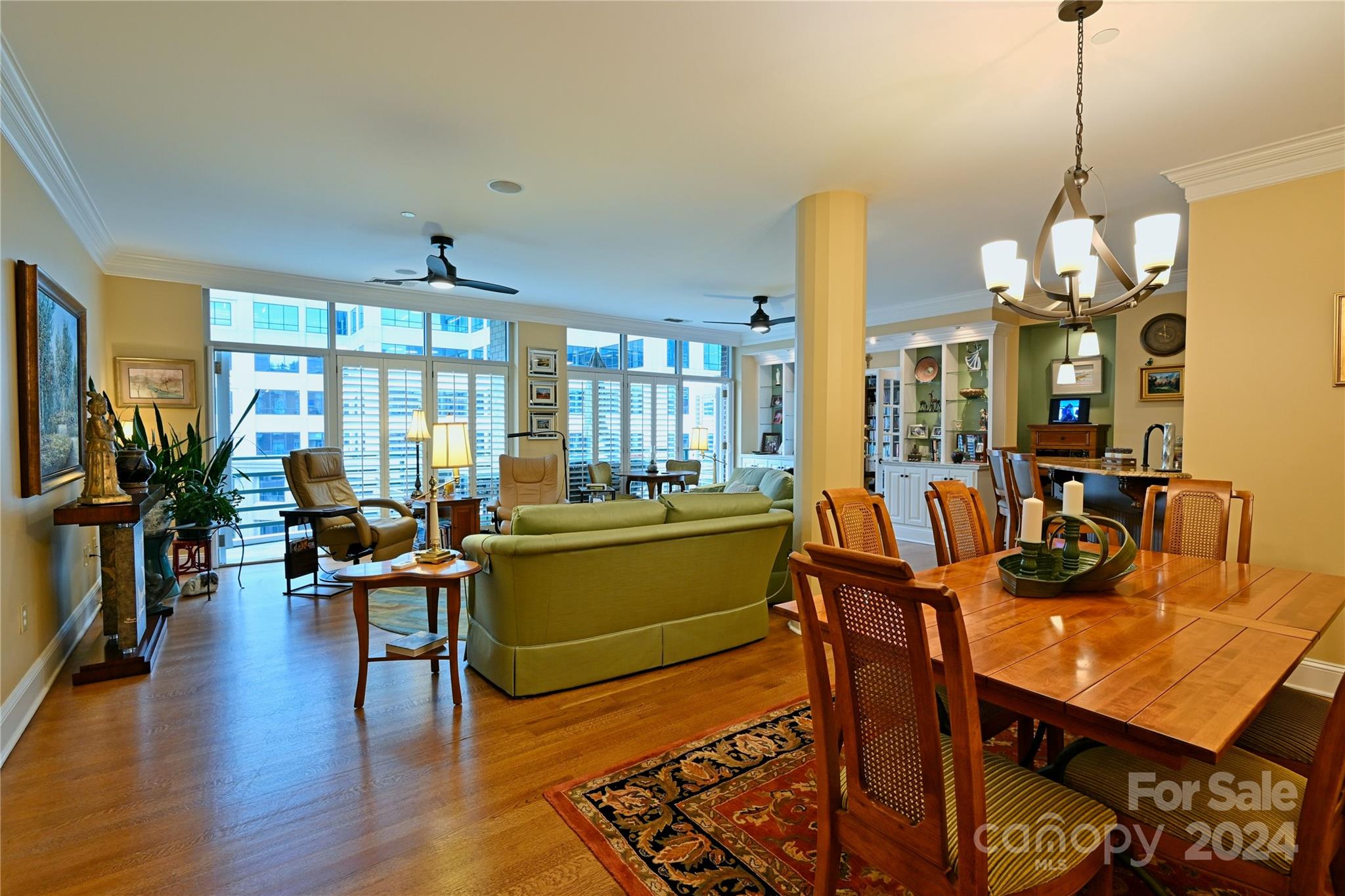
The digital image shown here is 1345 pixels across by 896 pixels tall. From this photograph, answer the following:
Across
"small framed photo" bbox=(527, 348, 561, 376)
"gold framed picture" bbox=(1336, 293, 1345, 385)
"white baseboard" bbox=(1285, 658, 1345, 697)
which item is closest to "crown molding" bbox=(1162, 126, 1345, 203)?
"gold framed picture" bbox=(1336, 293, 1345, 385)

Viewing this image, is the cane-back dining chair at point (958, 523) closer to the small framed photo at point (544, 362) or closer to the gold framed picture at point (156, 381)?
the small framed photo at point (544, 362)

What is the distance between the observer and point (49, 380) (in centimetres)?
317

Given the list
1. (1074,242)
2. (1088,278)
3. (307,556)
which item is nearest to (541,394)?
(307,556)

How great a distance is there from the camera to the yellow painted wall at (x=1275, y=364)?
311 centimetres

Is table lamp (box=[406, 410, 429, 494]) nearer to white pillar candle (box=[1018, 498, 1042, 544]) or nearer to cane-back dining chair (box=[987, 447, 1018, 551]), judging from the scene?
cane-back dining chair (box=[987, 447, 1018, 551])

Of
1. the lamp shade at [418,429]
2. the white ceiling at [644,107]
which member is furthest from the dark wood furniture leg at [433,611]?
the lamp shade at [418,429]

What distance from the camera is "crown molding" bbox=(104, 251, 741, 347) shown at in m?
5.50

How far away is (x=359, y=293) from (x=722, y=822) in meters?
6.35

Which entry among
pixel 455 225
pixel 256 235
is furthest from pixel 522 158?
pixel 256 235

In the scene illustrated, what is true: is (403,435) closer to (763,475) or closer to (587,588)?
(763,475)

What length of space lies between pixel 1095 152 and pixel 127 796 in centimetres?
511

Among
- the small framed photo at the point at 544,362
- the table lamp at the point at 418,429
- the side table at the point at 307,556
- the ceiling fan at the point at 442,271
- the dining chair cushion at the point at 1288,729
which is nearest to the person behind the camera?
the dining chair cushion at the point at 1288,729

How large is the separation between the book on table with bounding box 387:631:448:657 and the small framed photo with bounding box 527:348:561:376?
4.97m

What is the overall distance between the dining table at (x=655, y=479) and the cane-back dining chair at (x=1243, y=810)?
6.20 m
